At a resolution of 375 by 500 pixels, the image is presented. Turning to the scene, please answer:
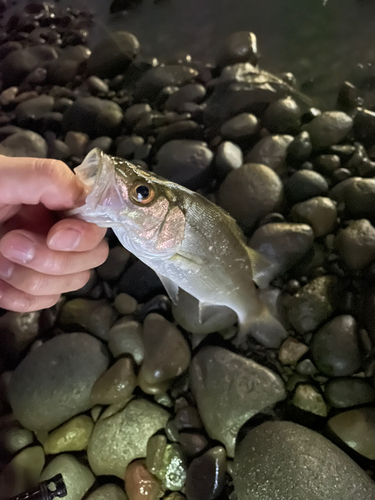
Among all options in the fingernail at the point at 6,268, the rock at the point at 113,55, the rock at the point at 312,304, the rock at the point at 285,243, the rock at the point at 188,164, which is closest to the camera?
the fingernail at the point at 6,268

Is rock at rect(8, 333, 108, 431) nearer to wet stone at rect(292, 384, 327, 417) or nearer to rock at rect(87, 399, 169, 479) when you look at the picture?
rock at rect(87, 399, 169, 479)

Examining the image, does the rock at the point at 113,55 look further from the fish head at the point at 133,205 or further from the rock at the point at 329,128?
the fish head at the point at 133,205

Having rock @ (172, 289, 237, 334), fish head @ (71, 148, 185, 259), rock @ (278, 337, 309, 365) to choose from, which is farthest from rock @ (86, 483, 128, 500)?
fish head @ (71, 148, 185, 259)

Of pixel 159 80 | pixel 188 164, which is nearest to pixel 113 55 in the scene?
pixel 159 80

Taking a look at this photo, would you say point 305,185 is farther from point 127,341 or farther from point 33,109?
point 33,109

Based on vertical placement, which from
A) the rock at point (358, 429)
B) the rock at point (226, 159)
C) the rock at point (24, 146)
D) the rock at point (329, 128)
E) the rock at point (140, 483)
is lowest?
the rock at point (140, 483)

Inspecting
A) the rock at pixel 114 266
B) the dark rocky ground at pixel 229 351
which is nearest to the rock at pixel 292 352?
the dark rocky ground at pixel 229 351
